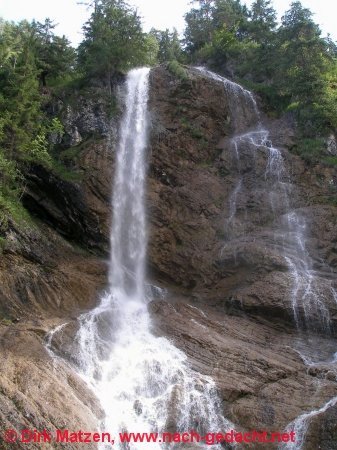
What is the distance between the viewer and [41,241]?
20.4m

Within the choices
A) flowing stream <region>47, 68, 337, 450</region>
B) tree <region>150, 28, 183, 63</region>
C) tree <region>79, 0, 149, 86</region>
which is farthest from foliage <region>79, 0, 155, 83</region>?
tree <region>150, 28, 183, 63</region>

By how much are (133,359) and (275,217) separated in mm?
9761

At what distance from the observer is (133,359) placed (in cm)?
1630

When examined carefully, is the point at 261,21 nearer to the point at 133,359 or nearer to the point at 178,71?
the point at 178,71

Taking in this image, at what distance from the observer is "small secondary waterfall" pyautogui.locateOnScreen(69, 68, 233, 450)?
14.1 m

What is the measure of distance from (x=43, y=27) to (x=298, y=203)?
21222mm

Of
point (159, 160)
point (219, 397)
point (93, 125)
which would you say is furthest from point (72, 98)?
point (219, 397)

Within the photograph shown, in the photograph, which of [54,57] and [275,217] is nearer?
[275,217]

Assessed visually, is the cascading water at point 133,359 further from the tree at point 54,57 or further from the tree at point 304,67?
the tree at point 304,67

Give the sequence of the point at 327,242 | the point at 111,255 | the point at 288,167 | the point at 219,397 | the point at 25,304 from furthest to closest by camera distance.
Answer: the point at 288,167, the point at 111,255, the point at 327,242, the point at 25,304, the point at 219,397

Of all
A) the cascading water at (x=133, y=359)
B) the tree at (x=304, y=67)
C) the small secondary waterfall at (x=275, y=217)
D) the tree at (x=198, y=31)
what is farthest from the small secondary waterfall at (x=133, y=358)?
the tree at (x=198, y=31)

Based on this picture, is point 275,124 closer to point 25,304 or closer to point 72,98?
point 72,98

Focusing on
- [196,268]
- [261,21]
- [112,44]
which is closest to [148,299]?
[196,268]

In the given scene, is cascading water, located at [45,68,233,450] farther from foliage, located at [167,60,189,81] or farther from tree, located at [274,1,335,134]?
tree, located at [274,1,335,134]
